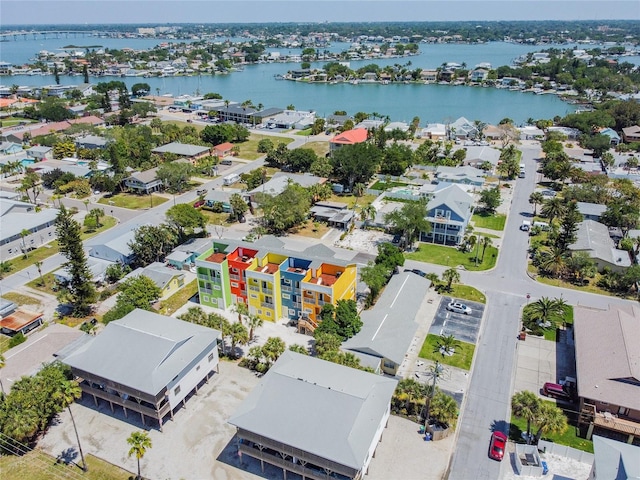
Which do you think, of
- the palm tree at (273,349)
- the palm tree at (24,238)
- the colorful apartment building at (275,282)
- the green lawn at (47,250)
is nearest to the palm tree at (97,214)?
the green lawn at (47,250)

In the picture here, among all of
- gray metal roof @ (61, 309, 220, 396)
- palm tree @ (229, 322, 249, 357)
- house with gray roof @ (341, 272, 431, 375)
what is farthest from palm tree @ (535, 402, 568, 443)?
gray metal roof @ (61, 309, 220, 396)

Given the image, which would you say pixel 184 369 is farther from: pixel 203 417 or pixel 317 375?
pixel 317 375

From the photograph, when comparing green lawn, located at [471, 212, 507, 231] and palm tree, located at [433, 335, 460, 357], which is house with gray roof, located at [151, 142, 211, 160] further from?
palm tree, located at [433, 335, 460, 357]

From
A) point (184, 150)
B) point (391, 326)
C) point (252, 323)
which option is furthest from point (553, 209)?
point (184, 150)

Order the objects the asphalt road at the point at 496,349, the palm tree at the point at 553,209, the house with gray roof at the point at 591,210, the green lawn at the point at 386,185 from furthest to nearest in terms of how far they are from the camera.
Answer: the green lawn at the point at 386,185 < the house with gray roof at the point at 591,210 < the palm tree at the point at 553,209 < the asphalt road at the point at 496,349

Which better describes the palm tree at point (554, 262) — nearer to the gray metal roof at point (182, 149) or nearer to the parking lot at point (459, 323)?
the parking lot at point (459, 323)

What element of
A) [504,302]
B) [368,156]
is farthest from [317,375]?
[368,156]

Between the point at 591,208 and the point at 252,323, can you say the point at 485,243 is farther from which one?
the point at 252,323
